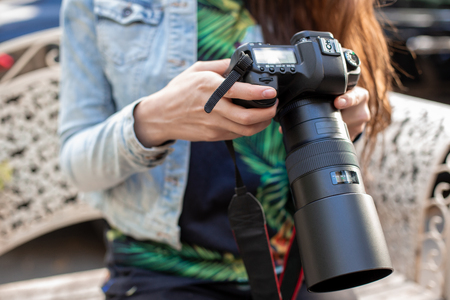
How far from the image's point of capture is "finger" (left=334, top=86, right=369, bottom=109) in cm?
53

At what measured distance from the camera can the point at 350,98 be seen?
543 millimetres

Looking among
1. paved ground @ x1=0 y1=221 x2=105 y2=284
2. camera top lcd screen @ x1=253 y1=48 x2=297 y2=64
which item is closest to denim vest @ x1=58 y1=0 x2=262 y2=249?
camera top lcd screen @ x1=253 y1=48 x2=297 y2=64

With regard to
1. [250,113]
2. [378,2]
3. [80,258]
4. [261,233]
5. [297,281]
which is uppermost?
[378,2]

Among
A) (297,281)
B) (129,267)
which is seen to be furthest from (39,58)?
(297,281)

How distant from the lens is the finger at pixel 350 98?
0.53 meters

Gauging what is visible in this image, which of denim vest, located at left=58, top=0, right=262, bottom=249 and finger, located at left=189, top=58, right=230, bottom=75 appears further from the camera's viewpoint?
denim vest, located at left=58, top=0, right=262, bottom=249

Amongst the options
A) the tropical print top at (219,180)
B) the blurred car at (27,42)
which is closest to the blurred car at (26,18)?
the blurred car at (27,42)

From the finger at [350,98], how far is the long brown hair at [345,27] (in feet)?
0.55

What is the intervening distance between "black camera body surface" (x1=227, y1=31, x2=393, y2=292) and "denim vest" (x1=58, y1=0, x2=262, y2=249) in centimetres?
26

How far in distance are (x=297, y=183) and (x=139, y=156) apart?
27 cm

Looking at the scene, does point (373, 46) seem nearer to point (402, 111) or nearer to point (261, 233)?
point (402, 111)

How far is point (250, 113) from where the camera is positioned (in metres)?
0.49

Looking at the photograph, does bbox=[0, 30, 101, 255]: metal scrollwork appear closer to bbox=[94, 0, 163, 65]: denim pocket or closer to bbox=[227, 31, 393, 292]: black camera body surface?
bbox=[94, 0, 163, 65]: denim pocket

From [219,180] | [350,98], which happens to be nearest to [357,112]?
[350,98]
